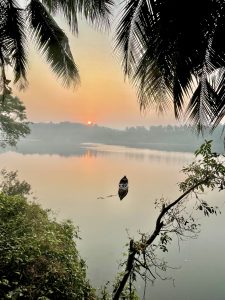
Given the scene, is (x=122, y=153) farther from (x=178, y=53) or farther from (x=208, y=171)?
(x=178, y=53)

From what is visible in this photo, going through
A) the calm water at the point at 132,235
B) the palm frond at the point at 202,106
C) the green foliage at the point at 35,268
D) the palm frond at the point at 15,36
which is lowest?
the calm water at the point at 132,235

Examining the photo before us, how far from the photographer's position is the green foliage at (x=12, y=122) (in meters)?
14.5

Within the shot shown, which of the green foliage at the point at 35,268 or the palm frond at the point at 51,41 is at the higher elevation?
the palm frond at the point at 51,41

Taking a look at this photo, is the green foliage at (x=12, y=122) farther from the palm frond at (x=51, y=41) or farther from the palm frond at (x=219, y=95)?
the palm frond at (x=219, y=95)

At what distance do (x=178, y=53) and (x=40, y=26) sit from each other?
3.09 meters

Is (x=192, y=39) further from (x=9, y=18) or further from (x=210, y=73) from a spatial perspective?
(x=9, y=18)

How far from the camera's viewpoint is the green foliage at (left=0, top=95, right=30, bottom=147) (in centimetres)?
1447

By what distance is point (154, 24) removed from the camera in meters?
2.71

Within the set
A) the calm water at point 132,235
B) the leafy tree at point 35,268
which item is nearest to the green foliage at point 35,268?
the leafy tree at point 35,268

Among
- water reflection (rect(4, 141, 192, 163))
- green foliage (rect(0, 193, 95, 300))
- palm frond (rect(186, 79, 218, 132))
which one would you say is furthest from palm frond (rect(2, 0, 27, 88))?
water reflection (rect(4, 141, 192, 163))

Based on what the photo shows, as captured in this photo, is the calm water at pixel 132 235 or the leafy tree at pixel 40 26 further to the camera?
the calm water at pixel 132 235

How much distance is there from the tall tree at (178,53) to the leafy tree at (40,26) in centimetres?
120

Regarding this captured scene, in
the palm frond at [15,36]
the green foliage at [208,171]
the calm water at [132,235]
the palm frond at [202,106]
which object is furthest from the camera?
the calm water at [132,235]

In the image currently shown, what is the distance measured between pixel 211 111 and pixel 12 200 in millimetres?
5355
